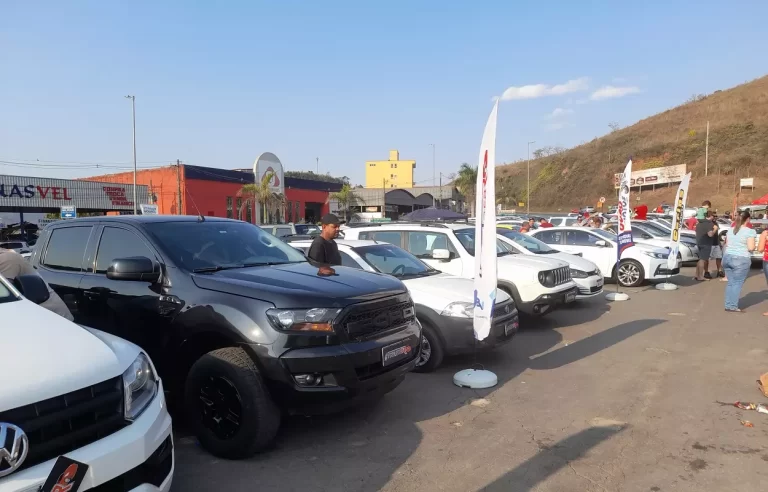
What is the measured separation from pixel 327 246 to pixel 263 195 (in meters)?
33.5

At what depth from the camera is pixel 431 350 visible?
6211 mm

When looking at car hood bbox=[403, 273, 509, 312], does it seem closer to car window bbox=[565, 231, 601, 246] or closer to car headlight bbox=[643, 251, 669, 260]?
car window bbox=[565, 231, 601, 246]

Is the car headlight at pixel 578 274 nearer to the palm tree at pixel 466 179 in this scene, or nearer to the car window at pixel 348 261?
the car window at pixel 348 261

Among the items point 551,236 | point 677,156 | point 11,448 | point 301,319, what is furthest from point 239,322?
point 677,156

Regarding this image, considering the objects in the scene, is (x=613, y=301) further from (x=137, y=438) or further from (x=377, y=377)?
(x=137, y=438)

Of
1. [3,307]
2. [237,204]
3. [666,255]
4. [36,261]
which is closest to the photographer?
[3,307]

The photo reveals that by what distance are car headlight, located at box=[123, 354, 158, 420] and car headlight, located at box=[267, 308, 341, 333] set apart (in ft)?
3.02

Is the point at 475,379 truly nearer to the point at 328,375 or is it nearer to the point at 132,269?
the point at 328,375

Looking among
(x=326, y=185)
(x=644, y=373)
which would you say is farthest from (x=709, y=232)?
(x=326, y=185)

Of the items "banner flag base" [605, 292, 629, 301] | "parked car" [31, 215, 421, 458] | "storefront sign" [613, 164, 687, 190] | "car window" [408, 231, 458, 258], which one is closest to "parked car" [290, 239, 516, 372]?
"parked car" [31, 215, 421, 458]

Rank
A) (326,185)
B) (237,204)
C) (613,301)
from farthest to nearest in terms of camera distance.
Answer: (326,185)
(237,204)
(613,301)

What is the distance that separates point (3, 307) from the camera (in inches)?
123

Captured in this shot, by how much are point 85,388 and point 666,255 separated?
543 inches

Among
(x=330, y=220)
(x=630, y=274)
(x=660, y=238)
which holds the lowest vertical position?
(x=630, y=274)
